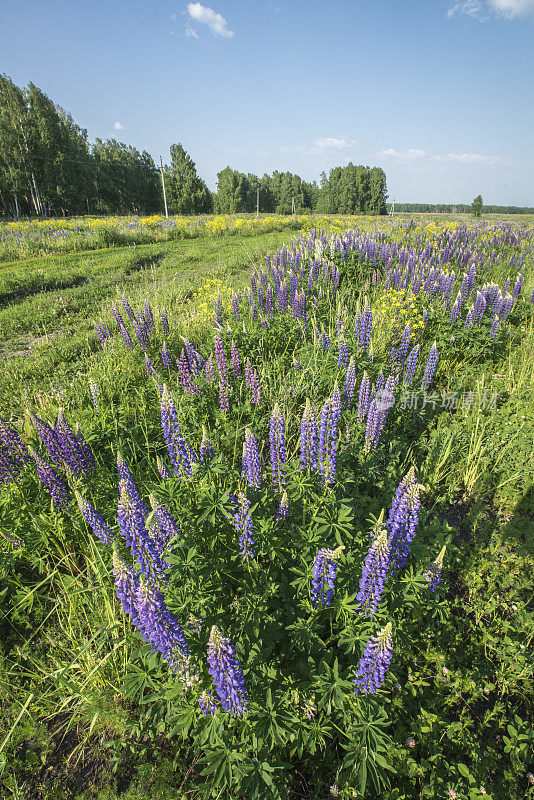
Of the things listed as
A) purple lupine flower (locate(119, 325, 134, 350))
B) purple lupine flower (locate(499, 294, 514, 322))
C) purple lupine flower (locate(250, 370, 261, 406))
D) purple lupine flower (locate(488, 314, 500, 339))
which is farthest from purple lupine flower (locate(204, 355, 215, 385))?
purple lupine flower (locate(499, 294, 514, 322))

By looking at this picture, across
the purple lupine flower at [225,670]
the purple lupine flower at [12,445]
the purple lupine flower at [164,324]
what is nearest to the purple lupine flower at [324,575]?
the purple lupine flower at [225,670]

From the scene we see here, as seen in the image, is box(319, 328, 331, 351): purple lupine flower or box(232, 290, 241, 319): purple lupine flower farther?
box(232, 290, 241, 319): purple lupine flower

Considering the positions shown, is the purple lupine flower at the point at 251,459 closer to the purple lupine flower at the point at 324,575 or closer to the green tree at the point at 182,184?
the purple lupine flower at the point at 324,575

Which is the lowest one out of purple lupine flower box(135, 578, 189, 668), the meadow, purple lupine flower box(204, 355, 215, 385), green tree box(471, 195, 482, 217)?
the meadow

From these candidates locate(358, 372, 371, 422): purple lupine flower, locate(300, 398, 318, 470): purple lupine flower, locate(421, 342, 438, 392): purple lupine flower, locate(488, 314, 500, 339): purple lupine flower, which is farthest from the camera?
locate(488, 314, 500, 339): purple lupine flower

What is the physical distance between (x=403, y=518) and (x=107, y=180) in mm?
68800

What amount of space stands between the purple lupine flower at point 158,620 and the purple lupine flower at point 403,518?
1188 millimetres

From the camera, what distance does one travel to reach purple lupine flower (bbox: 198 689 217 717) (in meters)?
1.64

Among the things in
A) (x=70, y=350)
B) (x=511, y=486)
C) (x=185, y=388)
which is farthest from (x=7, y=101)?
(x=511, y=486)

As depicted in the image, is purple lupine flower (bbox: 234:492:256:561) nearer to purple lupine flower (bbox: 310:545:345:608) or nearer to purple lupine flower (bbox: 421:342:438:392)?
purple lupine flower (bbox: 310:545:345:608)

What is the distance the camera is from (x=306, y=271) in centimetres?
766

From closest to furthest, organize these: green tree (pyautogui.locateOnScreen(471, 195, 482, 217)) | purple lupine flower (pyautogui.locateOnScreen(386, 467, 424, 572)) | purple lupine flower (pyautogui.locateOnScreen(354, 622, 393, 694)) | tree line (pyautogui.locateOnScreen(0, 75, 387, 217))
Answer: purple lupine flower (pyautogui.locateOnScreen(354, 622, 393, 694))
purple lupine flower (pyautogui.locateOnScreen(386, 467, 424, 572))
green tree (pyautogui.locateOnScreen(471, 195, 482, 217))
tree line (pyautogui.locateOnScreen(0, 75, 387, 217))

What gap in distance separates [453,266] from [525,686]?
9337 millimetres

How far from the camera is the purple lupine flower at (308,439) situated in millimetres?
2467
